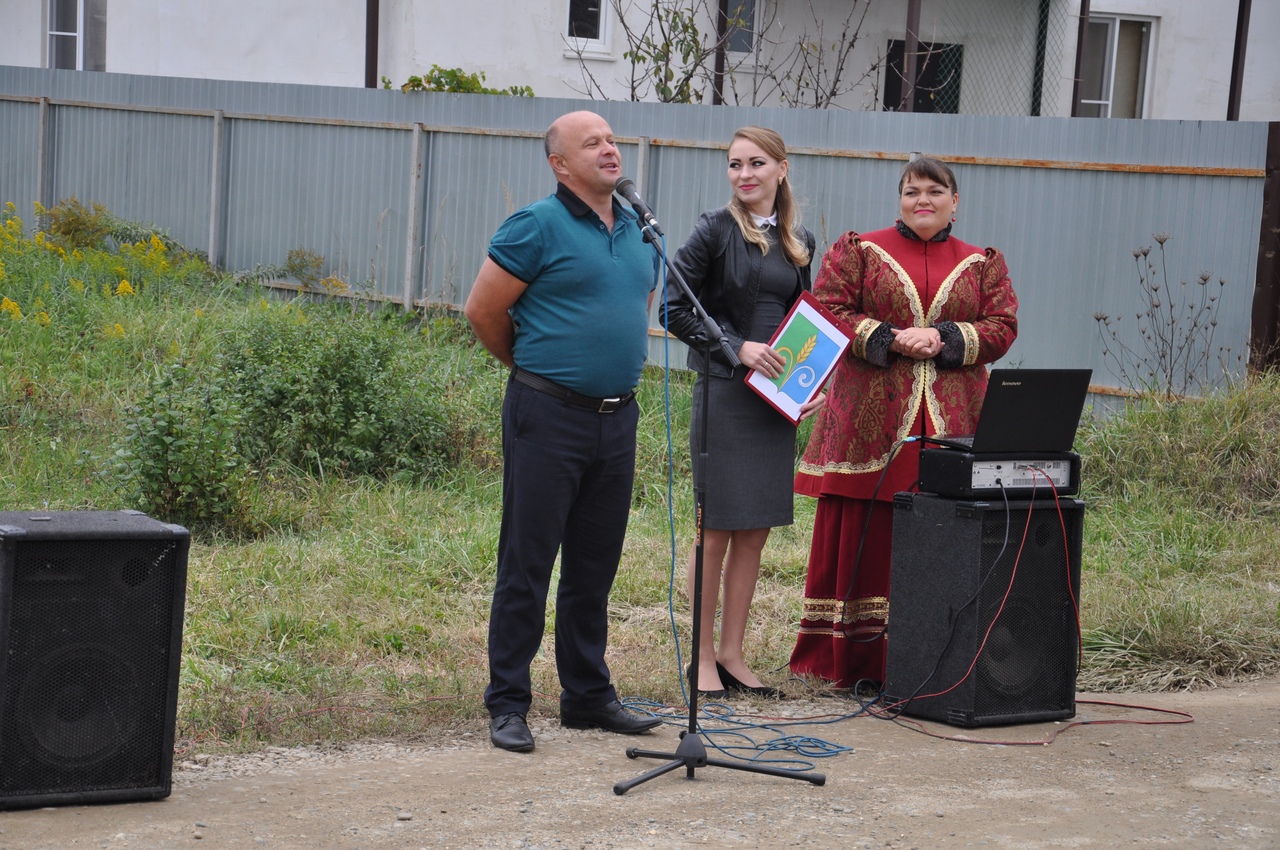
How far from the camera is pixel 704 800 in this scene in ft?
14.6

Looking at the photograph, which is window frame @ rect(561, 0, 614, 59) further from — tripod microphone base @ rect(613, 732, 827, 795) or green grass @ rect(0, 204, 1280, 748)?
tripod microphone base @ rect(613, 732, 827, 795)

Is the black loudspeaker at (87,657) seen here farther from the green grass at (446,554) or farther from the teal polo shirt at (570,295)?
the teal polo shirt at (570,295)

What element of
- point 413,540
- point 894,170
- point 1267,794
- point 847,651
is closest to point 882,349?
point 847,651

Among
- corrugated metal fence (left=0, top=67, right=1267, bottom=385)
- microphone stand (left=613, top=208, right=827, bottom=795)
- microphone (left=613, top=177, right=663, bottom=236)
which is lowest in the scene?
microphone stand (left=613, top=208, right=827, bottom=795)

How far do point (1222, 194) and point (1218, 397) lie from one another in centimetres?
132

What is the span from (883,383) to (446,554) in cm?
253

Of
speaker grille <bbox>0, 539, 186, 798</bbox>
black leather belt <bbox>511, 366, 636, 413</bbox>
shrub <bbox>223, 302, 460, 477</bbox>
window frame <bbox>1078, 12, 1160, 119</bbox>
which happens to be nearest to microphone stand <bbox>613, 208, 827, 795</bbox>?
black leather belt <bbox>511, 366, 636, 413</bbox>

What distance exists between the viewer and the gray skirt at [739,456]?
215 inches

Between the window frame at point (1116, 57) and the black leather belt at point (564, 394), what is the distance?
15.1m

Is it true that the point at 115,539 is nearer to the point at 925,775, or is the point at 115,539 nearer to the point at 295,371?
the point at 925,775

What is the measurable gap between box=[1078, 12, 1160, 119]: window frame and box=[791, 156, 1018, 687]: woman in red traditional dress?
541 inches

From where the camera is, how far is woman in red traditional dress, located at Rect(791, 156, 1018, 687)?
561 centimetres

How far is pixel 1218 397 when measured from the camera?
8.87 meters

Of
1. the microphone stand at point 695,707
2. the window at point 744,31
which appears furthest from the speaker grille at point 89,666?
the window at point 744,31
